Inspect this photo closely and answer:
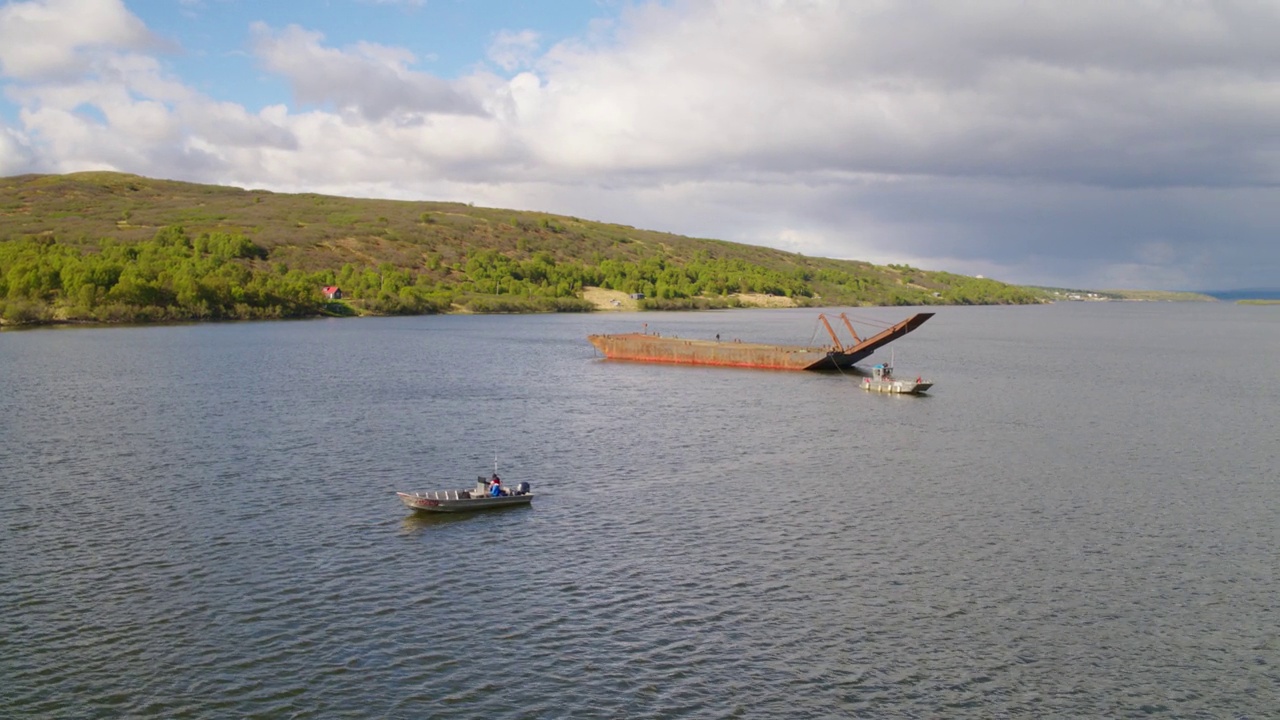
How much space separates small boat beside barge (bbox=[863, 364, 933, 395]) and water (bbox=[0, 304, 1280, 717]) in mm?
11343

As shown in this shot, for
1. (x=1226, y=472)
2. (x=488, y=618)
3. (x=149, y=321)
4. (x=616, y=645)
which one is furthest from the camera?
(x=149, y=321)

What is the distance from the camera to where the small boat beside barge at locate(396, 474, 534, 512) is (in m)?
39.0

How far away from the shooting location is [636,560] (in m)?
34.0

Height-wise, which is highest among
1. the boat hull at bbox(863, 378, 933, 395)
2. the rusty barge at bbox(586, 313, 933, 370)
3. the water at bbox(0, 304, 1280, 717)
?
the rusty barge at bbox(586, 313, 933, 370)

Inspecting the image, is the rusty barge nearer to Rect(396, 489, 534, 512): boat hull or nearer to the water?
the water

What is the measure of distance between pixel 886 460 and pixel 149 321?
488 ft

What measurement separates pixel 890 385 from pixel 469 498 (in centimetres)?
5169

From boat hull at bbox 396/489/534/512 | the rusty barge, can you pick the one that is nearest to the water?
boat hull at bbox 396/489/534/512

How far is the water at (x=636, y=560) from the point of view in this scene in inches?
957

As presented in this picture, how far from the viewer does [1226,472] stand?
50.0 metres

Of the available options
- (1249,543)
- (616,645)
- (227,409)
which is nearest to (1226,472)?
(1249,543)

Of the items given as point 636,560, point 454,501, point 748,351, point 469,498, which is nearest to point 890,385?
point 748,351

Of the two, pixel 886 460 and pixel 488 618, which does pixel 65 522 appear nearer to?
pixel 488 618

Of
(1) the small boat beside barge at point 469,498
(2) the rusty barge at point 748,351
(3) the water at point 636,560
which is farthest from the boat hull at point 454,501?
(2) the rusty barge at point 748,351
